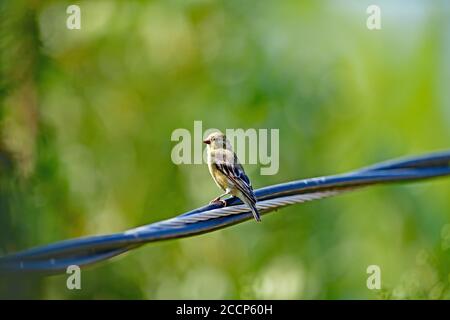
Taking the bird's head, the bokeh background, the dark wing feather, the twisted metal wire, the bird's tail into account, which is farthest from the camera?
the bokeh background

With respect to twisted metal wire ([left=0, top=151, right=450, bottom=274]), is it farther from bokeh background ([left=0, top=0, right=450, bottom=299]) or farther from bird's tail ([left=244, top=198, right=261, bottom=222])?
bokeh background ([left=0, top=0, right=450, bottom=299])

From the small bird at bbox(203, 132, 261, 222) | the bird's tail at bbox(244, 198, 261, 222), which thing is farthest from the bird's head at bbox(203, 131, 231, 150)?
the bird's tail at bbox(244, 198, 261, 222)

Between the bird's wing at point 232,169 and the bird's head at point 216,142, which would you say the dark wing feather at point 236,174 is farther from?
the bird's head at point 216,142

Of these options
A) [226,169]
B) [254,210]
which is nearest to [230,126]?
[226,169]

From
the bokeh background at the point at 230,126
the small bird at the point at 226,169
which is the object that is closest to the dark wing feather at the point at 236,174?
the small bird at the point at 226,169

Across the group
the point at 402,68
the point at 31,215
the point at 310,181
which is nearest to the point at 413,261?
the point at 402,68

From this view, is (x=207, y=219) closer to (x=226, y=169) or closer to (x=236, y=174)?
(x=236, y=174)
